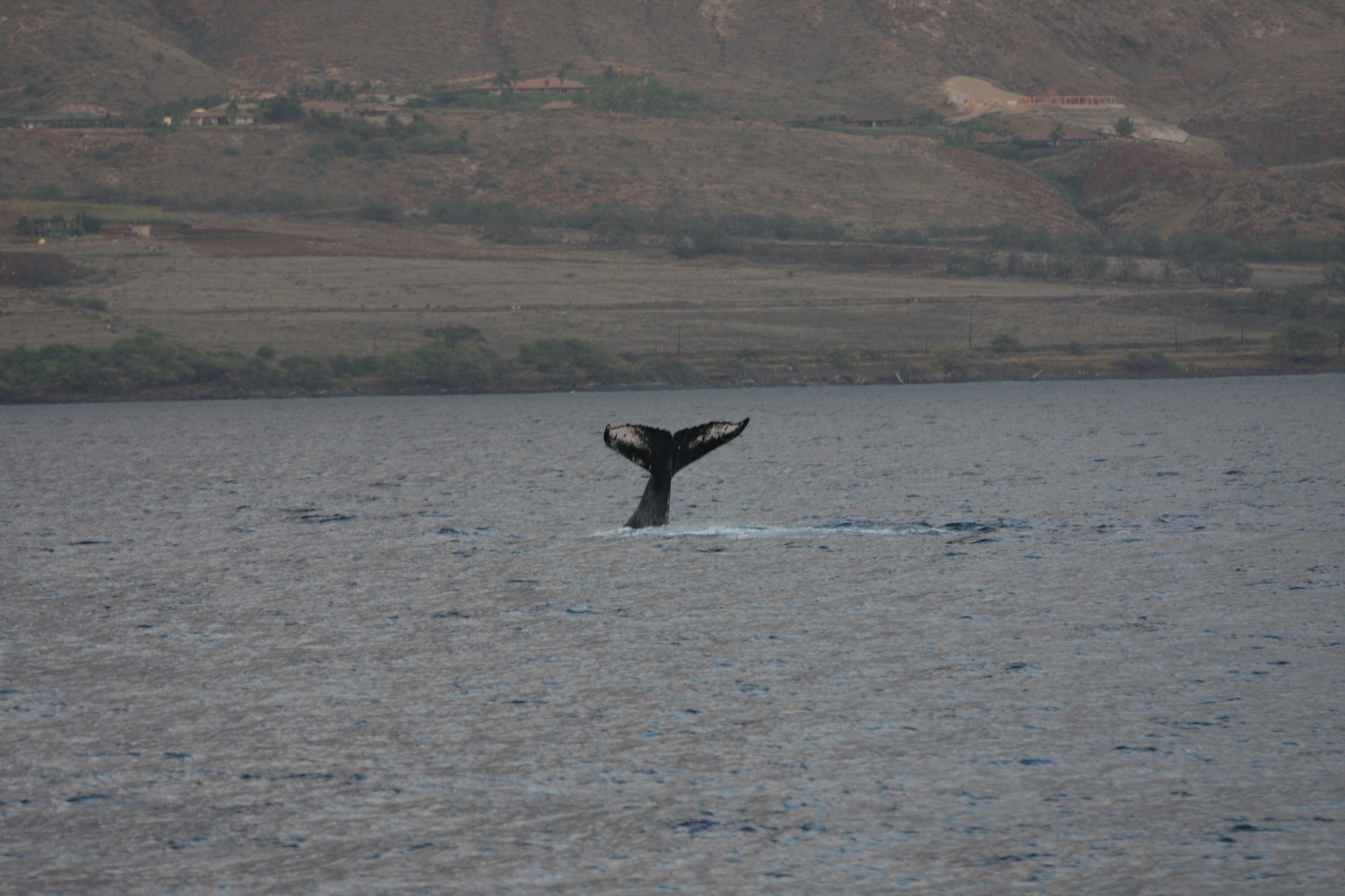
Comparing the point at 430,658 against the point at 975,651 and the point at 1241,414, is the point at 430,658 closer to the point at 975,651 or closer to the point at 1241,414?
the point at 975,651

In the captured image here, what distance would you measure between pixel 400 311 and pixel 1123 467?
288 ft

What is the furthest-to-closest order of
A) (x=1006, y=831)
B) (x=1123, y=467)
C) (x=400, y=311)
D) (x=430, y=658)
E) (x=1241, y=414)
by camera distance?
(x=400, y=311) < (x=1241, y=414) < (x=1123, y=467) < (x=430, y=658) < (x=1006, y=831)

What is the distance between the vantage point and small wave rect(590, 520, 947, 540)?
174ft

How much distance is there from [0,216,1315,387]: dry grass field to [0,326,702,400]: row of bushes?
2513 millimetres

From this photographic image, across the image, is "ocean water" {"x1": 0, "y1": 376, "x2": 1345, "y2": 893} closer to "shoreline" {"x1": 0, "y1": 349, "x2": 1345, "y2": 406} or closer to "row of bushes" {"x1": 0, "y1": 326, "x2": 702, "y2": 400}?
"row of bushes" {"x1": 0, "y1": 326, "x2": 702, "y2": 400}

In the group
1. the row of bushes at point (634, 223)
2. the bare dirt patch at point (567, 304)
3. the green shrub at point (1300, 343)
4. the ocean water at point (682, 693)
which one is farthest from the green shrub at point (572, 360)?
the ocean water at point (682, 693)

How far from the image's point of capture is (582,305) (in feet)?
515

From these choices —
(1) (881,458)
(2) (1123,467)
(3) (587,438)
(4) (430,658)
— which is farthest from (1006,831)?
(3) (587,438)

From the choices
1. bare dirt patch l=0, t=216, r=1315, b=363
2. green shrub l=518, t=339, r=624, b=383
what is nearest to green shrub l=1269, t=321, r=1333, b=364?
bare dirt patch l=0, t=216, r=1315, b=363

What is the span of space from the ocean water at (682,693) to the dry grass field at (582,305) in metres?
80.6

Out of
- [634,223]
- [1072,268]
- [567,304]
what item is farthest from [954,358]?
[634,223]

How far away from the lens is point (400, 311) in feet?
497

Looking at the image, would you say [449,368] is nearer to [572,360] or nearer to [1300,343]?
[572,360]

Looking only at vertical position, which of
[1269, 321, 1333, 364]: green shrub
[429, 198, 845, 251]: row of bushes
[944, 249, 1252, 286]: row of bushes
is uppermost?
[429, 198, 845, 251]: row of bushes
